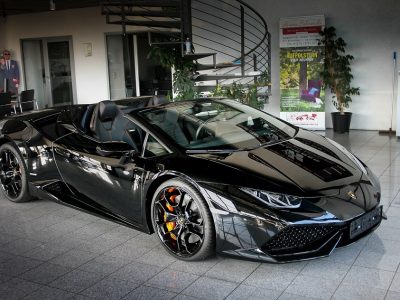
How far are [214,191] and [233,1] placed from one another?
7518mm

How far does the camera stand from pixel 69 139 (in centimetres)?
409

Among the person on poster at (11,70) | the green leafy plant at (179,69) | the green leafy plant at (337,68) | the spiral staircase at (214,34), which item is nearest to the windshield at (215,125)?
the spiral staircase at (214,34)

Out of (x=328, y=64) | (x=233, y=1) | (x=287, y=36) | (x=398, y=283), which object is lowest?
(x=398, y=283)

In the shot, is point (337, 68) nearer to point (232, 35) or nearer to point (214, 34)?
point (232, 35)

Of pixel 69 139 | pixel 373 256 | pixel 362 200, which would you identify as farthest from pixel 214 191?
pixel 69 139

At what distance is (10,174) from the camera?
476 centimetres

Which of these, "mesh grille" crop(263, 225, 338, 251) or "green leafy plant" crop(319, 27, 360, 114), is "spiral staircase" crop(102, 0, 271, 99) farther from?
"mesh grille" crop(263, 225, 338, 251)

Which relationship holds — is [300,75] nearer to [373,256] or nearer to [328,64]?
[328,64]

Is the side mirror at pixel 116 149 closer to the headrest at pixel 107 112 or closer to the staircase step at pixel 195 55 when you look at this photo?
the headrest at pixel 107 112

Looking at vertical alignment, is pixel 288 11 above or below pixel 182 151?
above

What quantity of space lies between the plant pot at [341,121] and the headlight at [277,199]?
599 cm

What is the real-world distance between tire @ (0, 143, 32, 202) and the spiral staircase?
327cm

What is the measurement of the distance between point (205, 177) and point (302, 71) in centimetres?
626

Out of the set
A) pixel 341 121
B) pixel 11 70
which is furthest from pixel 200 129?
pixel 11 70
